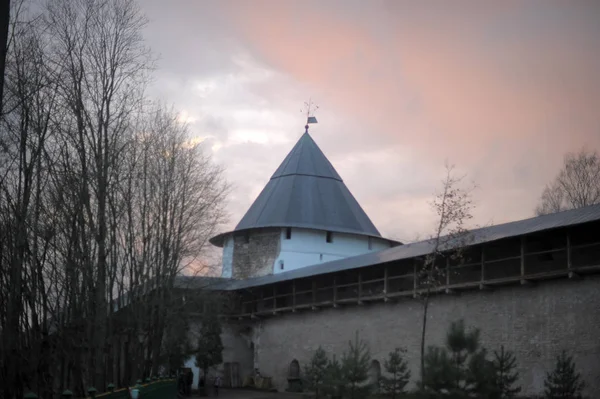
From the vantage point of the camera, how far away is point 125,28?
15.7 metres

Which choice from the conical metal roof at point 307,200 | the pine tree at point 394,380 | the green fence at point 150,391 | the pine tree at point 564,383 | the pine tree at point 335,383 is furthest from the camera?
the conical metal roof at point 307,200

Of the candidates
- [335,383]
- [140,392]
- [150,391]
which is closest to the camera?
[140,392]

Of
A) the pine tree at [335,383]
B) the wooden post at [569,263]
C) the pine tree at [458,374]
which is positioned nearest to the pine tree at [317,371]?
the pine tree at [335,383]

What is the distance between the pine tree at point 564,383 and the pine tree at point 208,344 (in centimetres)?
1408

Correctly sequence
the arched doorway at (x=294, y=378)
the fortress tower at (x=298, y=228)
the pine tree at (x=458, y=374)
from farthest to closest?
the fortress tower at (x=298, y=228) → the arched doorway at (x=294, y=378) → the pine tree at (x=458, y=374)

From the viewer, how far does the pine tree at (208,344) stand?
27.8 meters

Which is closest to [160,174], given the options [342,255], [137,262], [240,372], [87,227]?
[137,262]

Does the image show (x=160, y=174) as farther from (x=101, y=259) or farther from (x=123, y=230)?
(x=101, y=259)

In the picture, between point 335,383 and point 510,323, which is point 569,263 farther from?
point 335,383

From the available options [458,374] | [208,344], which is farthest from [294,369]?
[458,374]

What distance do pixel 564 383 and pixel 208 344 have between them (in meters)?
14.7

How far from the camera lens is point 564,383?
52.4 feet

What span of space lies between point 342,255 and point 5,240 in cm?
2538

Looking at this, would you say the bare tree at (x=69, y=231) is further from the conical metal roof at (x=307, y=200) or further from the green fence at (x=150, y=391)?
the conical metal roof at (x=307, y=200)
